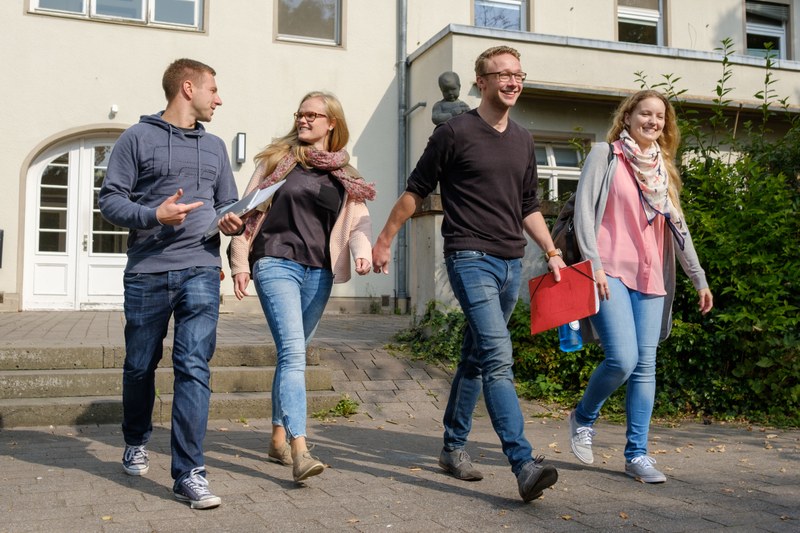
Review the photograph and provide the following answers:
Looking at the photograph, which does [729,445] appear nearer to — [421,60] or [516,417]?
[516,417]

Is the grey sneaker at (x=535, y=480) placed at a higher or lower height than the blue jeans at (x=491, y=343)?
lower

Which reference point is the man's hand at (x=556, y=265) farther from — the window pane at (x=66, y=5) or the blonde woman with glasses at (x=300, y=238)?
the window pane at (x=66, y=5)

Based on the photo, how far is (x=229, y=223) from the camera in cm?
381

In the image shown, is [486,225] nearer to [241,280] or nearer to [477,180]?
[477,180]

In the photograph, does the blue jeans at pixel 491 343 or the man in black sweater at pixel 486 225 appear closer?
the blue jeans at pixel 491 343

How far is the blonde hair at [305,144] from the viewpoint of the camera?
4.37 m

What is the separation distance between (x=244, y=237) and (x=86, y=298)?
938 centimetres

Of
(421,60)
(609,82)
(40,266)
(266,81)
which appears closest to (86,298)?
(40,266)

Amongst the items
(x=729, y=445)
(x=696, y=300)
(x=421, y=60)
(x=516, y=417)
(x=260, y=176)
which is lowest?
(x=729, y=445)

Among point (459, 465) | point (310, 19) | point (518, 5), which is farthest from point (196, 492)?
point (518, 5)

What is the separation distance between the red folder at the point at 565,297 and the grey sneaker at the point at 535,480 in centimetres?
77

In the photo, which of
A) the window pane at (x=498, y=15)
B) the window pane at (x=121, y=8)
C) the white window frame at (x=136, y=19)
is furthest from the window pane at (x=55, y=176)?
the window pane at (x=498, y=15)

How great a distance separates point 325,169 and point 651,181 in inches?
66.7

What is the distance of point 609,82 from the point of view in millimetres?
A: 13359
